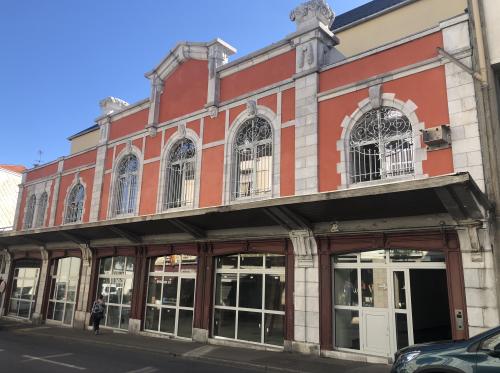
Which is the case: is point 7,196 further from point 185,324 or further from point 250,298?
point 250,298

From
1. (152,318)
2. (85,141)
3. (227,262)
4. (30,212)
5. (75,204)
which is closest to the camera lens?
(227,262)

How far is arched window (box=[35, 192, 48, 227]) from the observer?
75.8 feet

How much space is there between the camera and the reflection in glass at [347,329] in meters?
10.7

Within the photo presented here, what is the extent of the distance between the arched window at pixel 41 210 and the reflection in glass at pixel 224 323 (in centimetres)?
1391

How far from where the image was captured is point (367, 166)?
37.5 feet

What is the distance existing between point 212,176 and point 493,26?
8.90 m

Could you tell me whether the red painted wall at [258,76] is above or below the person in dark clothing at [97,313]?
above

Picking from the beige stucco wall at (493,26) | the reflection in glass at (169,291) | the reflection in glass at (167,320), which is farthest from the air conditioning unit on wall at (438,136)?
the reflection in glass at (167,320)

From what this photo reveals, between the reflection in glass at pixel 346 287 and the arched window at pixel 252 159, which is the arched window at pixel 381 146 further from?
the arched window at pixel 252 159

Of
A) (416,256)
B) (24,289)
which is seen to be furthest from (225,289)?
(24,289)

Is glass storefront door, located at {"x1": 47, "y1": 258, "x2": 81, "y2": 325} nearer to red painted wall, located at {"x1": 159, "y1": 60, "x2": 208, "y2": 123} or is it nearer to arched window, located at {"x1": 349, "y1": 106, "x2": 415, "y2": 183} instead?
red painted wall, located at {"x1": 159, "y1": 60, "x2": 208, "y2": 123}

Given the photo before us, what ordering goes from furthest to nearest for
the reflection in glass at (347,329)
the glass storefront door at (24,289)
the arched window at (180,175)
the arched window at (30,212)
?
the arched window at (30,212) → the glass storefront door at (24,289) → the arched window at (180,175) → the reflection in glass at (347,329)

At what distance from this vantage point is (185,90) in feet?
54.3

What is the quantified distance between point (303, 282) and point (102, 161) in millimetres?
11571
